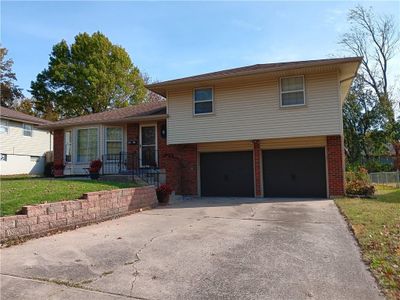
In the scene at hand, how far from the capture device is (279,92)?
547 inches

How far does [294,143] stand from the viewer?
14.8 metres

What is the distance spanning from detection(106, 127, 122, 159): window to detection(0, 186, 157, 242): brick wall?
6.05 meters

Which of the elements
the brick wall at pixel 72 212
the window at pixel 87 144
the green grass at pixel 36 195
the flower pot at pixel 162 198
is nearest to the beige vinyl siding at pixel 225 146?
the flower pot at pixel 162 198

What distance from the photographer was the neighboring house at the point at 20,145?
81.9ft

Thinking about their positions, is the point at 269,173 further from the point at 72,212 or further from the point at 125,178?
the point at 72,212

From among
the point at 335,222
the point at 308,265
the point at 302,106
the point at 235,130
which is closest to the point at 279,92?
the point at 302,106

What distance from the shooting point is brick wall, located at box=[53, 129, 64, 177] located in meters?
18.2

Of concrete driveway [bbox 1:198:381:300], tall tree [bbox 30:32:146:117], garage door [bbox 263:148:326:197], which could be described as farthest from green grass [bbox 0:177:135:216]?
tall tree [bbox 30:32:146:117]

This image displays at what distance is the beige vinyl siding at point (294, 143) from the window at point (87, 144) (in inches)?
320

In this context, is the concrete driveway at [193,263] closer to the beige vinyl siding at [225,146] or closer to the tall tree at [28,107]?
the beige vinyl siding at [225,146]

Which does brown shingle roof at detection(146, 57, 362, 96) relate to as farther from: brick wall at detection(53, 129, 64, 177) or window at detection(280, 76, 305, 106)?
brick wall at detection(53, 129, 64, 177)

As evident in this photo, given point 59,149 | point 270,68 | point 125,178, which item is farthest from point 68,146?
point 270,68

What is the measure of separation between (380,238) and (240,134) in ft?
27.1

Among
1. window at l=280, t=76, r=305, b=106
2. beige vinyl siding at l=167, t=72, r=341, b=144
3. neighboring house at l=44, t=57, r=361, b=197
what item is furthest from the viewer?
window at l=280, t=76, r=305, b=106
